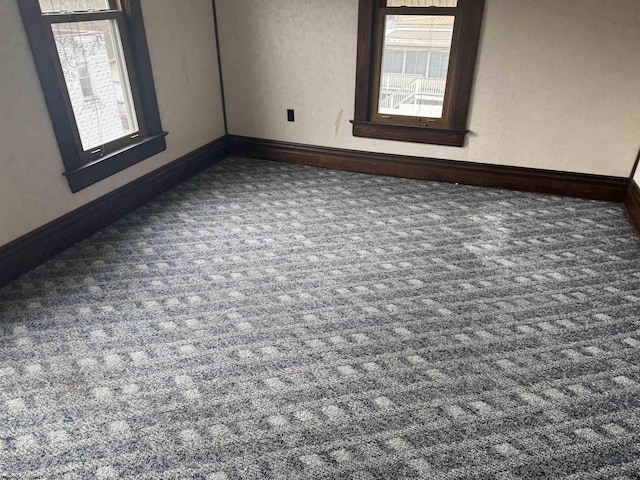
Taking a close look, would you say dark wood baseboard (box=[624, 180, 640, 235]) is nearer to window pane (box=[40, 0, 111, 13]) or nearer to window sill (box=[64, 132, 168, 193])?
window sill (box=[64, 132, 168, 193])

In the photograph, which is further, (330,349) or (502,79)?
(502,79)

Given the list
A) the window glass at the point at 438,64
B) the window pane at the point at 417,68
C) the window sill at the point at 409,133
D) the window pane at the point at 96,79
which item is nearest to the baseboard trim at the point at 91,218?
the window pane at the point at 96,79

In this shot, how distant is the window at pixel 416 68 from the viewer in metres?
3.24

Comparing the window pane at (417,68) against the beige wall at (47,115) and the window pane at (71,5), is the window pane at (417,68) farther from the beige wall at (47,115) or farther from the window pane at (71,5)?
the window pane at (71,5)

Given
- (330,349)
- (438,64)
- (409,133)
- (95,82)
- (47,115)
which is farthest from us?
(409,133)

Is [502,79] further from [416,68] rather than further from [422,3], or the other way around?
[422,3]

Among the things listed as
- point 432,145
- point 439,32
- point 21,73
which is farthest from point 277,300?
point 439,32

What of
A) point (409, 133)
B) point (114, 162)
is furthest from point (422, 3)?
point (114, 162)

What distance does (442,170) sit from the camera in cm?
367

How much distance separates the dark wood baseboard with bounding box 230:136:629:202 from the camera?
11.0ft

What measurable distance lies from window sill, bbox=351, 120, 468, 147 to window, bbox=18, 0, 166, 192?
154 cm

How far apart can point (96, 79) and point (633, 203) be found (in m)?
3.51

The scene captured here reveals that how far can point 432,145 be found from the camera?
142 inches

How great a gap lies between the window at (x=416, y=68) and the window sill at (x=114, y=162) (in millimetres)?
1550
